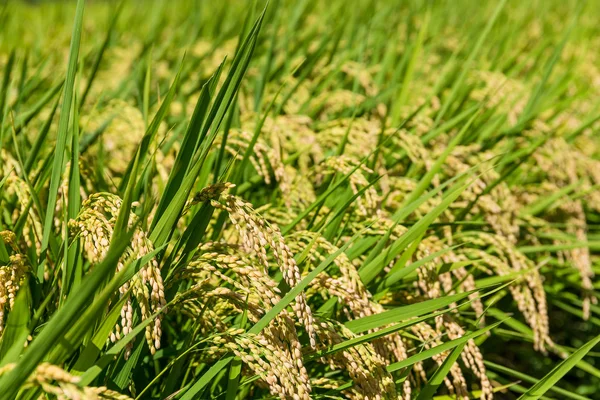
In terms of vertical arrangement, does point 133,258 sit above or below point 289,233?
above

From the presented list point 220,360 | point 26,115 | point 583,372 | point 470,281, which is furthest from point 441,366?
point 583,372

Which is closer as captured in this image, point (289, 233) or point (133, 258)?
point (133, 258)

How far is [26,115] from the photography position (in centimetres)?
221

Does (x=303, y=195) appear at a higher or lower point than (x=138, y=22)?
higher

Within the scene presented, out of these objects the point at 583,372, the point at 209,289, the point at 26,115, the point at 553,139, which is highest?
the point at 553,139

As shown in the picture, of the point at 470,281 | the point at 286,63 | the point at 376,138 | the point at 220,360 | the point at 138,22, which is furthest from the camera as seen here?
the point at 138,22

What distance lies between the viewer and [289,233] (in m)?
1.94

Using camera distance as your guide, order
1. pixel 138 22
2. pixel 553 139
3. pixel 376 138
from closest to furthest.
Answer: pixel 376 138, pixel 553 139, pixel 138 22

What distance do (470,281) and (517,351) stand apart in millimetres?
814

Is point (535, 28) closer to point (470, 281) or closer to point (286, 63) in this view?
point (286, 63)

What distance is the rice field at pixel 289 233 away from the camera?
1285mm

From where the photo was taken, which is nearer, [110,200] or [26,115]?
[110,200]

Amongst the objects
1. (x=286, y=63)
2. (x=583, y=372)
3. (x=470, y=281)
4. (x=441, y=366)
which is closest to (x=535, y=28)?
(x=286, y=63)

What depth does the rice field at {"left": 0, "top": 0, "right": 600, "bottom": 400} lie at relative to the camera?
4.22 feet
